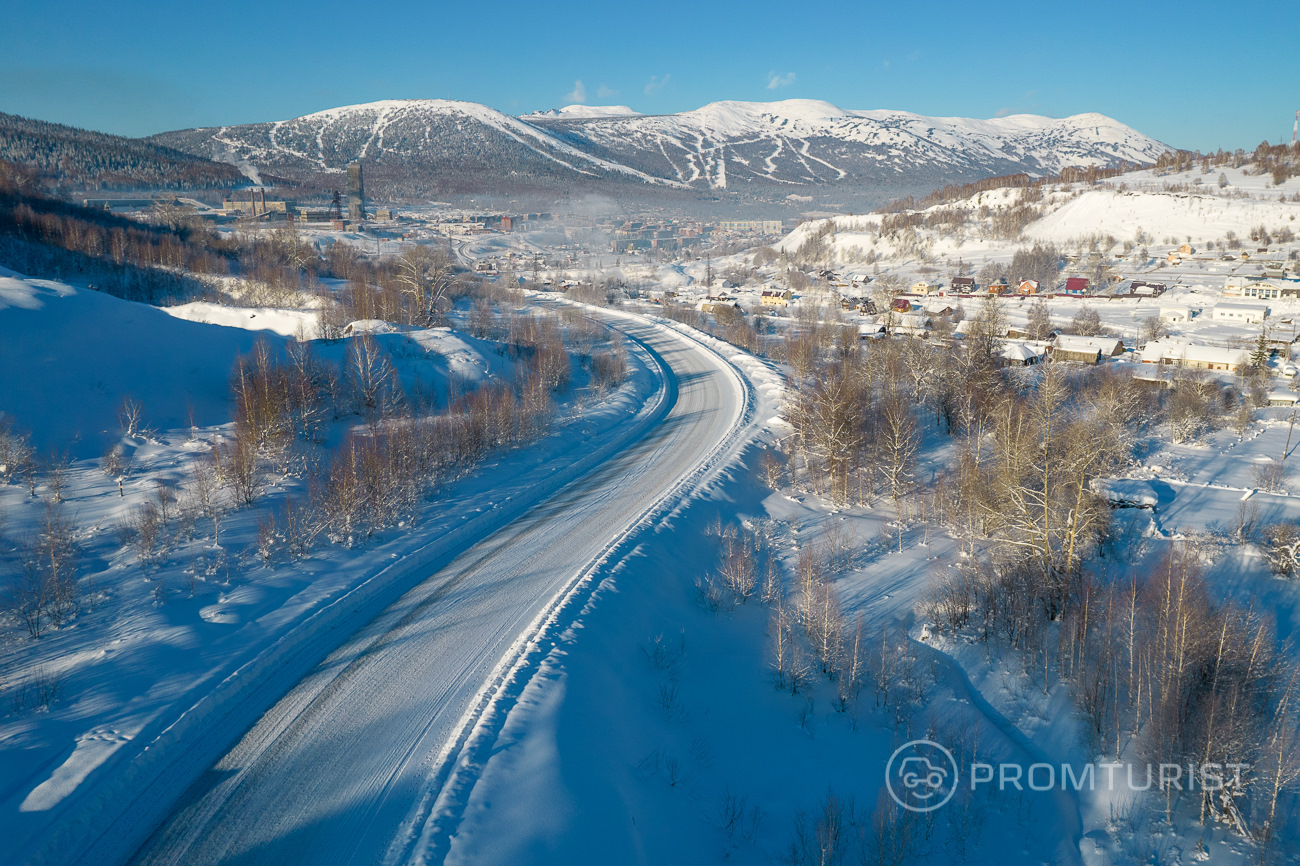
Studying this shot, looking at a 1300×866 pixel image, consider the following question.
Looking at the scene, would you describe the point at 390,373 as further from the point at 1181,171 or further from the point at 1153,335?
the point at 1181,171

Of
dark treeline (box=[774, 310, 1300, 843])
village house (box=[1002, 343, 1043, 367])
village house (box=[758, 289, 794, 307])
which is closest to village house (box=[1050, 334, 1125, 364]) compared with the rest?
village house (box=[1002, 343, 1043, 367])

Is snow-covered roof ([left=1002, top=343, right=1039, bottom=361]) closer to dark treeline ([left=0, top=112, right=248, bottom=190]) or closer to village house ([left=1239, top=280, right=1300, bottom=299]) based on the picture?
village house ([left=1239, top=280, right=1300, bottom=299])

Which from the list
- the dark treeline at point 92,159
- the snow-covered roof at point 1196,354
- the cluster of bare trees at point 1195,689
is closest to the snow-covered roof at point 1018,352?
the snow-covered roof at point 1196,354

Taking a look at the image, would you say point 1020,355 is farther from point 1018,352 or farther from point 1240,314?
point 1240,314

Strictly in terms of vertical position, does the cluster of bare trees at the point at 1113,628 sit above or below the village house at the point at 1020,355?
below

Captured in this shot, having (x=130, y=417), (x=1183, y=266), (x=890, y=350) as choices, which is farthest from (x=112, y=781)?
(x=1183, y=266)

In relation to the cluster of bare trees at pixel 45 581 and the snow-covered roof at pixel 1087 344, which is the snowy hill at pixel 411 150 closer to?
the snow-covered roof at pixel 1087 344
